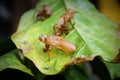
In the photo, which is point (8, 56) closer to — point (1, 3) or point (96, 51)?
point (96, 51)

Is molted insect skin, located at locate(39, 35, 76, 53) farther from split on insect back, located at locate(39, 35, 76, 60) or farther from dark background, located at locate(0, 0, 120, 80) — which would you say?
dark background, located at locate(0, 0, 120, 80)

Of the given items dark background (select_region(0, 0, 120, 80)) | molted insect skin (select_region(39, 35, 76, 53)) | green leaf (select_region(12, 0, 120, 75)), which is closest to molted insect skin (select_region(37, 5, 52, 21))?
green leaf (select_region(12, 0, 120, 75))

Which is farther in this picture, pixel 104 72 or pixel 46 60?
pixel 104 72

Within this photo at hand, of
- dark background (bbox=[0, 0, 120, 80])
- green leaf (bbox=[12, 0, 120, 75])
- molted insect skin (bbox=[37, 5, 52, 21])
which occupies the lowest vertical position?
dark background (bbox=[0, 0, 120, 80])

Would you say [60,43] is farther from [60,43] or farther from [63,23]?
[63,23]

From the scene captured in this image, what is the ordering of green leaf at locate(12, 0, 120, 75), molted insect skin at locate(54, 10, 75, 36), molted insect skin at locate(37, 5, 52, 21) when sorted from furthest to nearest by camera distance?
molted insect skin at locate(37, 5, 52, 21) < molted insect skin at locate(54, 10, 75, 36) < green leaf at locate(12, 0, 120, 75)

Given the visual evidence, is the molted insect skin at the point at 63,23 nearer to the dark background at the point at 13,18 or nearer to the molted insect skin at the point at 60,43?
the molted insect skin at the point at 60,43

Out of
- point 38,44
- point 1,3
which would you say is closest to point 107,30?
point 38,44
